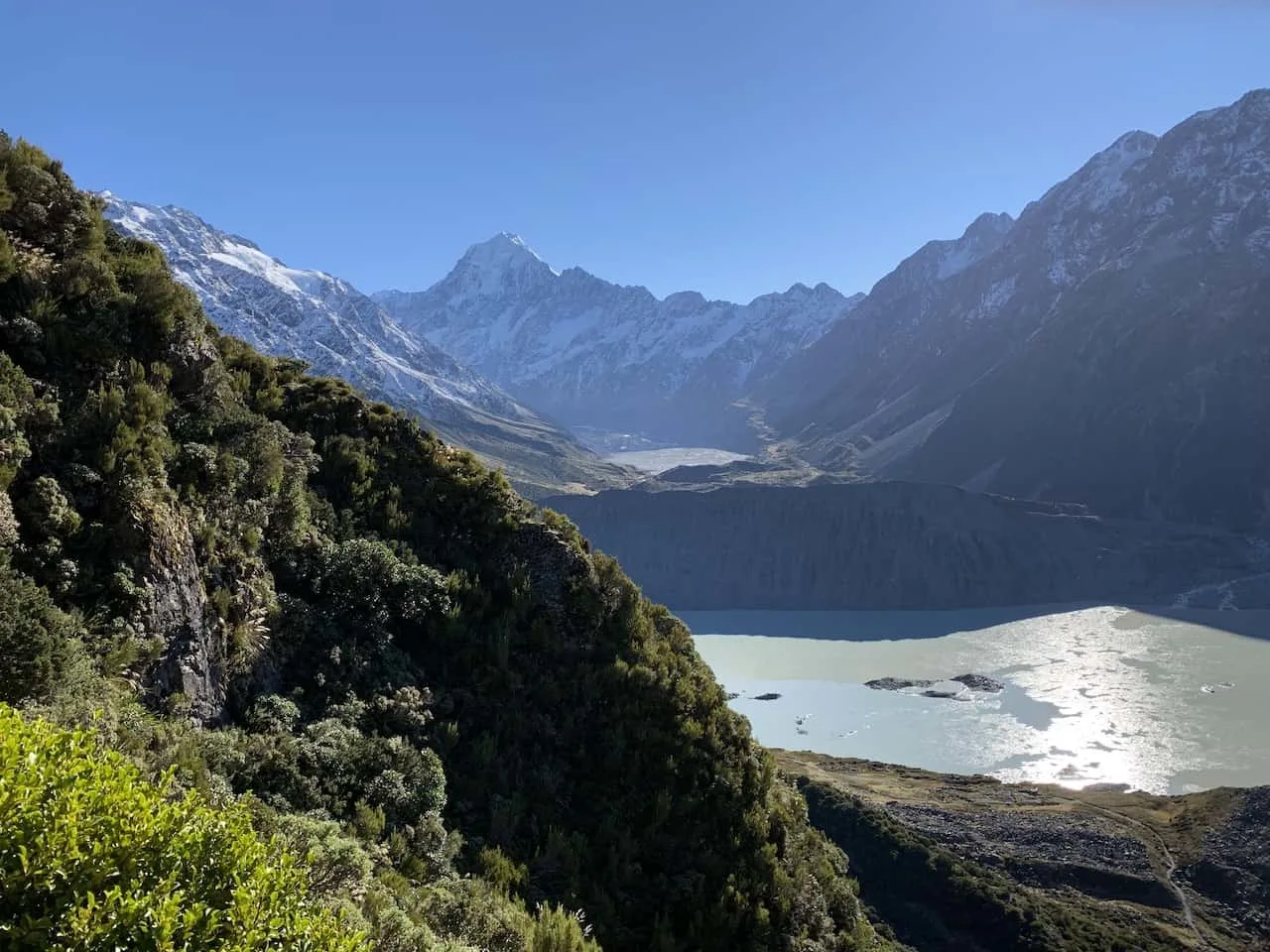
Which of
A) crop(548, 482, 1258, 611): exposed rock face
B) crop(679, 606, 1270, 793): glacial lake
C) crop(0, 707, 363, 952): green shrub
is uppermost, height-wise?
crop(0, 707, 363, 952): green shrub

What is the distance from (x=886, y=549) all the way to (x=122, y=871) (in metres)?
151

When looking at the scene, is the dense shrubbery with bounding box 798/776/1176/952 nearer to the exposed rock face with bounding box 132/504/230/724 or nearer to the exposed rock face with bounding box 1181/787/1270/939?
the exposed rock face with bounding box 1181/787/1270/939

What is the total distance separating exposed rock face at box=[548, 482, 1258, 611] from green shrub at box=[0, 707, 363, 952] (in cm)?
12454

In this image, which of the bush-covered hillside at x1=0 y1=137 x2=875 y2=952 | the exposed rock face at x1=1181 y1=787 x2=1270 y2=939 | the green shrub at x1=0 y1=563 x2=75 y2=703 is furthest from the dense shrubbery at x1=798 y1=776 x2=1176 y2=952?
the green shrub at x1=0 y1=563 x2=75 y2=703

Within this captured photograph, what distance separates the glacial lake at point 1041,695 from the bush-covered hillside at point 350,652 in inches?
2040

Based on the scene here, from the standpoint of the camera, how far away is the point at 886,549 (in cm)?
14662

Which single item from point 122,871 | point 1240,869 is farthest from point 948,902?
point 122,871

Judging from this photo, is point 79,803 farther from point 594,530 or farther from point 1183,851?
point 594,530

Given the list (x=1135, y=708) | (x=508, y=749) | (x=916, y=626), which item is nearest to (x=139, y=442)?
(x=508, y=749)

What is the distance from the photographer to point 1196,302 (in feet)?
626

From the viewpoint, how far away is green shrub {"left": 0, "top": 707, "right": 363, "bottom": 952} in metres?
3.90

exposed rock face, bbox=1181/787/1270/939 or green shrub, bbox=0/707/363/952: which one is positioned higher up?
green shrub, bbox=0/707/363/952

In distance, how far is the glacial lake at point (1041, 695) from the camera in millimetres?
60781

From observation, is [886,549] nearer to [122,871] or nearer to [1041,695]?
[1041,695]
